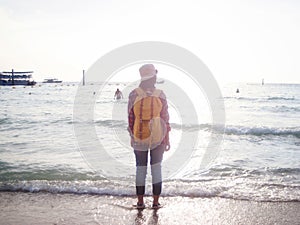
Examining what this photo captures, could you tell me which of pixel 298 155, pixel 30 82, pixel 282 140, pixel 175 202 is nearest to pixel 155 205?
pixel 175 202

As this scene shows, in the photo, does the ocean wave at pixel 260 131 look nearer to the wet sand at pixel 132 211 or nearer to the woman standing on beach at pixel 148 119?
the wet sand at pixel 132 211

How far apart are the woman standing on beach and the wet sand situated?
0.66 m

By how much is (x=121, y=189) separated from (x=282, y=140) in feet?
31.3

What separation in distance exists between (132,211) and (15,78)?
297 feet

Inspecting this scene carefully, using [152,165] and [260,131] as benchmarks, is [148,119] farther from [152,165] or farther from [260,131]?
[260,131]

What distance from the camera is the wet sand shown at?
4184 mm

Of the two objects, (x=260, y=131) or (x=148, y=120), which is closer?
(x=148, y=120)

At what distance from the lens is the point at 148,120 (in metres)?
4.37

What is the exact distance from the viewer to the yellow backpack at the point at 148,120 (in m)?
4.32

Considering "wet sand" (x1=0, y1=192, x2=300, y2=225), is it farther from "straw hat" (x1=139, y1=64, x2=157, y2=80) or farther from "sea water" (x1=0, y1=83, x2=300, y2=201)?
"straw hat" (x1=139, y1=64, x2=157, y2=80)

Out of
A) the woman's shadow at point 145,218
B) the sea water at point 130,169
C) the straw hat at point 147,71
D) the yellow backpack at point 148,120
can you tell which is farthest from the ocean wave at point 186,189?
the straw hat at point 147,71

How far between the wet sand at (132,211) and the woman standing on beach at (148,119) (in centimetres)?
66

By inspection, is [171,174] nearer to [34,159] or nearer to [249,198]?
[249,198]

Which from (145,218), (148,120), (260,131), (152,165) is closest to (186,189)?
(152,165)
